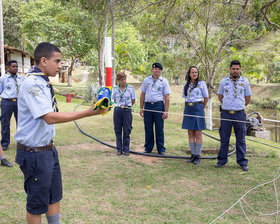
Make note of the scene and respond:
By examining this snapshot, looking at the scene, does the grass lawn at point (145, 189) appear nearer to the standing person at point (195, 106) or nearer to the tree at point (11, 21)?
the standing person at point (195, 106)

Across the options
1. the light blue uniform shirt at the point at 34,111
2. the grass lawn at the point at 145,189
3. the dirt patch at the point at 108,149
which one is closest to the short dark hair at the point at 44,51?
the light blue uniform shirt at the point at 34,111

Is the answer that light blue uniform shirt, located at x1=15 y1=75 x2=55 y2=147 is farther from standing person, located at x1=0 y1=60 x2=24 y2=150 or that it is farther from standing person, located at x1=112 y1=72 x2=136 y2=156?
standing person, located at x1=0 y1=60 x2=24 y2=150

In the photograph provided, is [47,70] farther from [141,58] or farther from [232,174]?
[141,58]

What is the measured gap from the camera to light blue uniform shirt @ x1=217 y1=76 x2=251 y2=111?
4.80m

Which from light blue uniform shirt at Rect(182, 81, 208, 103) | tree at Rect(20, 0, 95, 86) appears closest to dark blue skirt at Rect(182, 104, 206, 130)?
→ light blue uniform shirt at Rect(182, 81, 208, 103)

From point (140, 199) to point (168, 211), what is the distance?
465mm

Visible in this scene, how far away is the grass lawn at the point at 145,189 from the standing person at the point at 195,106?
1.44 feet

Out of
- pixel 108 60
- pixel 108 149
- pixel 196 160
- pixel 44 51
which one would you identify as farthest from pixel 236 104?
pixel 44 51

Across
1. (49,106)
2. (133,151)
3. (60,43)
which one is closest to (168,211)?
(49,106)

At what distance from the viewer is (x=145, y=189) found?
3957 millimetres

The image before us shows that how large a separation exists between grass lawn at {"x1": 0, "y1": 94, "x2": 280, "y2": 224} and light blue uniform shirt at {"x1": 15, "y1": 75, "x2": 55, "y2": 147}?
125cm

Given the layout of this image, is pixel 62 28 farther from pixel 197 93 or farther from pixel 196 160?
pixel 196 160

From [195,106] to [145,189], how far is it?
1.96 metres

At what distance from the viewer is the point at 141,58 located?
24.6 meters
